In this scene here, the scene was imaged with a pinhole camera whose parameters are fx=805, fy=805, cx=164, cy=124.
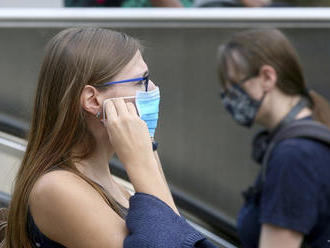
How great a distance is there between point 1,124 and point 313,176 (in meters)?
1.58

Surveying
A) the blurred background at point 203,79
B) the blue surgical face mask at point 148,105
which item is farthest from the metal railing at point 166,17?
the blue surgical face mask at point 148,105

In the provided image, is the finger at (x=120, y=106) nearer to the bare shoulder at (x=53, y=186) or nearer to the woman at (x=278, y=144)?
the bare shoulder at (x=53, y=186)

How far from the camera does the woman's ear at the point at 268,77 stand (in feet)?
12.8

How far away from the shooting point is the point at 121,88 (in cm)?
233

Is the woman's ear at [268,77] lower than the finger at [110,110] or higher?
lower

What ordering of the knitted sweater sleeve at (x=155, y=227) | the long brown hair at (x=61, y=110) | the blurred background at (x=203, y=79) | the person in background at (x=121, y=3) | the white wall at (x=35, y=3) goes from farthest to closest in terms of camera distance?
the white wall at (x=35, y=3)
the person in background at (x=121, y=3)
the blurred background at (x=203, y=79)
the long brown hair at (x=61, y=110)
the knitted sweater sleeve at (x=155, y=227)

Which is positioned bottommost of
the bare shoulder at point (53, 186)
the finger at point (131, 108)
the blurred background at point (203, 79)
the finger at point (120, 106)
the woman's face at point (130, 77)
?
the blurred background at point (203, 79)

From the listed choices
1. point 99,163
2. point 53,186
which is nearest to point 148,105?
point 99,163

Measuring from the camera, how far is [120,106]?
2.30m

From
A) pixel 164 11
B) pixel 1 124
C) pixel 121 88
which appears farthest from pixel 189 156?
pixel 121 88

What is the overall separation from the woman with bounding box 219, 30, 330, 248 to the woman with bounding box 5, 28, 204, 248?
1.24 metres

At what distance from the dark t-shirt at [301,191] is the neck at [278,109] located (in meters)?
0.32

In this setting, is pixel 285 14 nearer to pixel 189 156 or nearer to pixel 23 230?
pixel 189 156

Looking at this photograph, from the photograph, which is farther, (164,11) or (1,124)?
(164,11)
